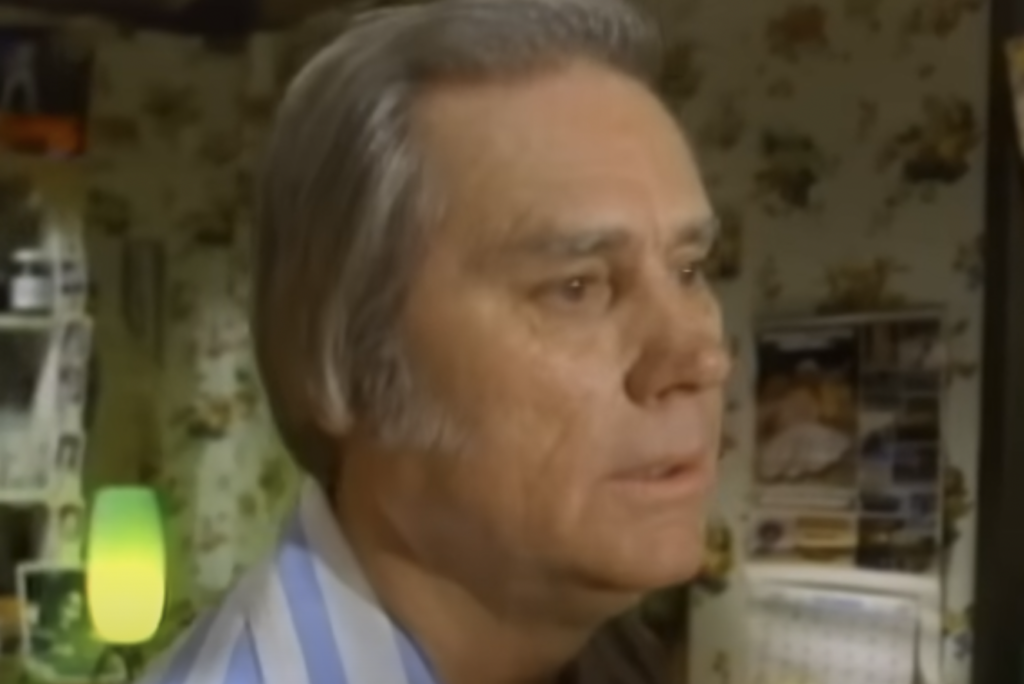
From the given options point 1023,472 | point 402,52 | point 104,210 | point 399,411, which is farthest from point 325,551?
point 104,210

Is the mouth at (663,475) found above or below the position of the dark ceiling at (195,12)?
below

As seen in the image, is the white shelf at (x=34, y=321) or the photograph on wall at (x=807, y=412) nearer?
the photograph on wall at (x=807, y=412)

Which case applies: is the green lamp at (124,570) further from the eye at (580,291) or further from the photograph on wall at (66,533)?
the eye at (580,291)

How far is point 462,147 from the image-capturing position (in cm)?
71

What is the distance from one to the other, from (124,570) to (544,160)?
4.58ft

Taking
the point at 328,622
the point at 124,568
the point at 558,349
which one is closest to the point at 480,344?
the point at 558,349

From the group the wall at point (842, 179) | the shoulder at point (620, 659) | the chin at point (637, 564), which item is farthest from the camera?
the wall at point (842, 179)

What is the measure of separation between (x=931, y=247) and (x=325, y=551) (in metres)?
0.80

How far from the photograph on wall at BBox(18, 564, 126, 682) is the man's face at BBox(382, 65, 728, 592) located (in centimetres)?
139

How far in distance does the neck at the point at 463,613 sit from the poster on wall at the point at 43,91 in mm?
1374

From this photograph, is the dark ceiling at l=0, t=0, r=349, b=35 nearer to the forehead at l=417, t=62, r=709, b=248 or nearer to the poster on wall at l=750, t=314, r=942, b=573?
the poster on wall at l=750, t=314, r=942, b=573

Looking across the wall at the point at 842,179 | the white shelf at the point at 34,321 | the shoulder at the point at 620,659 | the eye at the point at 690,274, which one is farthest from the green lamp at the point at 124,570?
the eye at the point at 690,274

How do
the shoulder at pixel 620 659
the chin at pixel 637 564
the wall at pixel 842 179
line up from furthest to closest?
the wall at pixel 842 179 < the shoulder at pixel 620 659 < the chin at pixel 637 564

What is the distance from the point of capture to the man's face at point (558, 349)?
0.69 m
